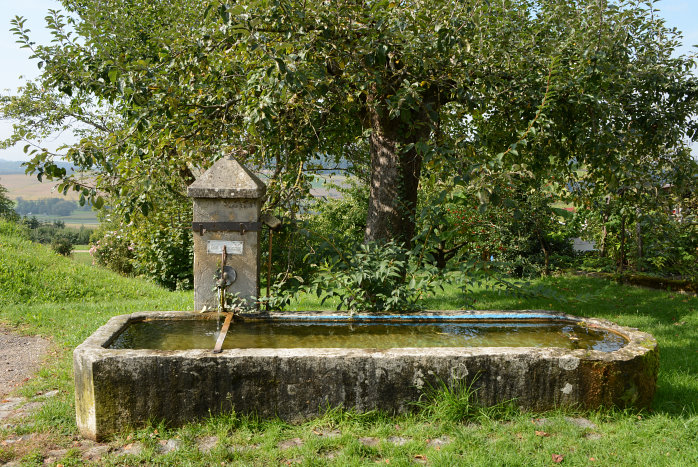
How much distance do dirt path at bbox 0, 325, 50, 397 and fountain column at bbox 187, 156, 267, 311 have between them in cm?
177

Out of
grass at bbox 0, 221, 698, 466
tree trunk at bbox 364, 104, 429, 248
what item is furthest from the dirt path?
tree trunk at bbox 364, 104, 429, 248

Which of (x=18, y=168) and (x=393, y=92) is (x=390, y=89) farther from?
(x=18, y=168)

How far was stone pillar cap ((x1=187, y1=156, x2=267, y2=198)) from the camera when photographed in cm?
463

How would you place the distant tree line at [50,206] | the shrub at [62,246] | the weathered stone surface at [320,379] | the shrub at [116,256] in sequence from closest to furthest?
the weathered stone surface at [320,379] → the shrub at [116,256] → the shrub at [62,246] → the distant tree line at [50,206]

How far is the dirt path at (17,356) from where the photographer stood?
15.4ft

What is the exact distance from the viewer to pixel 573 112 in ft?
21.4

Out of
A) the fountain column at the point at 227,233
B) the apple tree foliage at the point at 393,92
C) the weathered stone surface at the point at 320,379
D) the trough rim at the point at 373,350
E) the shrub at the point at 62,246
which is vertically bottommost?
the shrub at the point at 62,246

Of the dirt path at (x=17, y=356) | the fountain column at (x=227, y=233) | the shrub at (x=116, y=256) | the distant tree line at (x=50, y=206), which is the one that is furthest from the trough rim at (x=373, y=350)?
the distant tree line at (x=50, y=206)

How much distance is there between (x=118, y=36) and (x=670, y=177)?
362 inches

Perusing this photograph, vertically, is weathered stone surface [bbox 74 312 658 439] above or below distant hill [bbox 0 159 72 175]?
below

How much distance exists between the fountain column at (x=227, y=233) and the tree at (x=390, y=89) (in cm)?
75

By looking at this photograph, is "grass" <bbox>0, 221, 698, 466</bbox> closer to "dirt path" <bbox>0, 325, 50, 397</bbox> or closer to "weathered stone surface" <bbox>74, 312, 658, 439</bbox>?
"weathered stone surface" <bbox>74, 312, 658, 439</bbox>

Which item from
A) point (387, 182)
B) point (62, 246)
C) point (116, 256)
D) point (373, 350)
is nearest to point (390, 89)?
point (387, 182)

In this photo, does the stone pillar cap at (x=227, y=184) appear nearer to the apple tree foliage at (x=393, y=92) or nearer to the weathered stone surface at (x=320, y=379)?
the apple tree foliage at (x=393, y=92)
